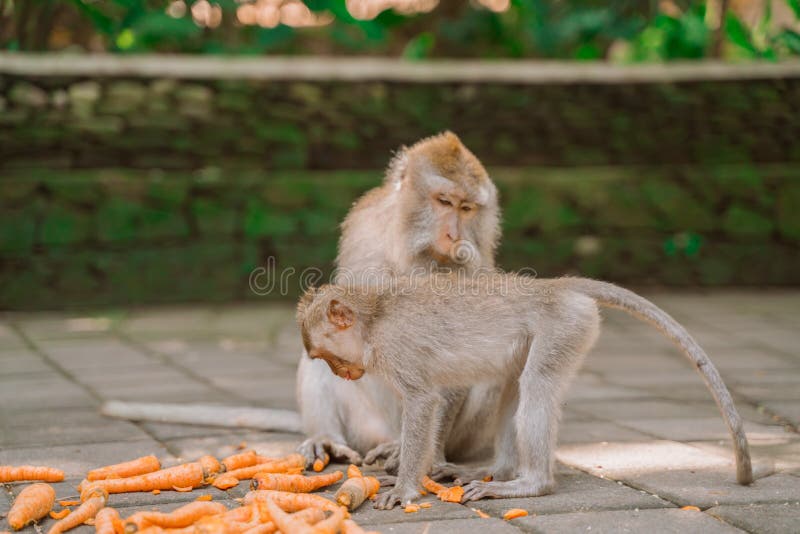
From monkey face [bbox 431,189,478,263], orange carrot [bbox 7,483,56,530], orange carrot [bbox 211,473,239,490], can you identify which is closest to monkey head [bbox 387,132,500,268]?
monkey face [bbox 431,189,478,263]

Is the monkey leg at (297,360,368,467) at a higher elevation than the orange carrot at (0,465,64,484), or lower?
A: higher

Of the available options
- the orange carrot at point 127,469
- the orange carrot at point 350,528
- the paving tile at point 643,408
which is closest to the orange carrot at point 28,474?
the orange carrot at point 127,469

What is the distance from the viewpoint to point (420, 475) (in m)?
3.77

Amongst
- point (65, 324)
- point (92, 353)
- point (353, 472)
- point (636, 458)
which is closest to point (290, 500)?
point (353, 472)

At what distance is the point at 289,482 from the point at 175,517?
0.57 meters

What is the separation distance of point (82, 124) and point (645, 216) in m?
5.14

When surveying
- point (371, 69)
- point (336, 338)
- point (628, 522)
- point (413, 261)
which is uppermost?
point (371, 69)

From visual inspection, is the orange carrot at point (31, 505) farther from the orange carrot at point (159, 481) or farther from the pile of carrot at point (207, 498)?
the orange carrot at point (159, 481)

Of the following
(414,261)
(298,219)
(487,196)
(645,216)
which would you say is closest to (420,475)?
(414,261)

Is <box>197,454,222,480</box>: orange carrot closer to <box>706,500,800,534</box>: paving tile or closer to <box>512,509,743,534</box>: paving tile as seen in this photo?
<box>512,509,743,534</box>: paving tile

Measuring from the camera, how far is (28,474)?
13.0 ft

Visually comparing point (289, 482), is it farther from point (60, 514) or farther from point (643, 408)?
point (643, 408)

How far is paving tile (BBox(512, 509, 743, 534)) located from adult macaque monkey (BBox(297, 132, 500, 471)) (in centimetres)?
84

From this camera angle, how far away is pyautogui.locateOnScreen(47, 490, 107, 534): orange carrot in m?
3.38
